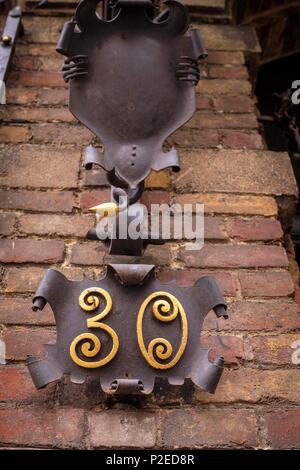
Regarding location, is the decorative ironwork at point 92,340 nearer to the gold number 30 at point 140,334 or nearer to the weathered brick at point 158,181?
the gold number 30 at point 140,334

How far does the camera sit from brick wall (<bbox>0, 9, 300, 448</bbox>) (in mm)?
1123

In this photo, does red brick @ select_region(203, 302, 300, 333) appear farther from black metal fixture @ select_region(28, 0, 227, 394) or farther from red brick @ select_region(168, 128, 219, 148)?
red brick @ select_region(168, 128, 219, 148)

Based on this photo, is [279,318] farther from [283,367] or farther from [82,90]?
[82,90]

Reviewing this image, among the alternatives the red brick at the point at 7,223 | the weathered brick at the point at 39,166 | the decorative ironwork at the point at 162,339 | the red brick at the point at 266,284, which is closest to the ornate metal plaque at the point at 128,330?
the decorative ironwork at the point at 162,339

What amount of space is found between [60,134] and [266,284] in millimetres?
712

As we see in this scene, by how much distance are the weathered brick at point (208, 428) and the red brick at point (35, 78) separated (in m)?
1.07

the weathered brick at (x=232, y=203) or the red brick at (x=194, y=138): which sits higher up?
the red brick at (x=194, y=138)

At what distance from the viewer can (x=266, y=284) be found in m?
1.36

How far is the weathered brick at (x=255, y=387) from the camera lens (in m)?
1.17

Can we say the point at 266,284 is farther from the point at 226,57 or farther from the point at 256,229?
the point at 226,57
